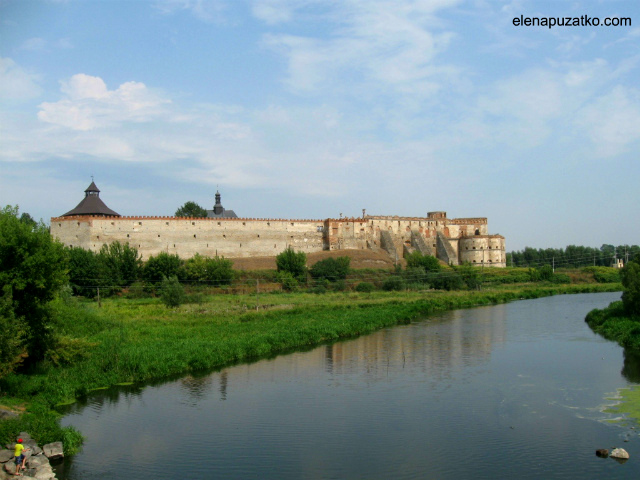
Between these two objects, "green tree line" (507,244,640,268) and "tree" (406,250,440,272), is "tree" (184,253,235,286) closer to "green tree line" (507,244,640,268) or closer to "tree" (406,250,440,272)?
"tree" (406,250,440,272)

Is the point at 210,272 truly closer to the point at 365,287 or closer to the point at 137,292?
the point at 137,292

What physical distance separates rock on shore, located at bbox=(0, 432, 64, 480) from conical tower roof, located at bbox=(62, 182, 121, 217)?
1312 inches

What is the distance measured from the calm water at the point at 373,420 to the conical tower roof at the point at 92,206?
28317 mm

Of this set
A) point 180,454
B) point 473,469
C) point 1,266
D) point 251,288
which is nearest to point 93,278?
point 251,288

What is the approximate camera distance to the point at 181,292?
26484mm

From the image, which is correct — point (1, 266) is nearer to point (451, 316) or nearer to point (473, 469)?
point (473, 469)

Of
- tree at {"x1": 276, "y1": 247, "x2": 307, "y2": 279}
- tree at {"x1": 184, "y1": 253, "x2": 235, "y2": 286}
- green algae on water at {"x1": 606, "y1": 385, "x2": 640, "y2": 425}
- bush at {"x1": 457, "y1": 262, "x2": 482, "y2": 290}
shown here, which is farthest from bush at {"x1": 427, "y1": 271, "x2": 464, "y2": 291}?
green algae on water at {"x1": 606, "y1": 385, "x2": 640, "y2": 425}

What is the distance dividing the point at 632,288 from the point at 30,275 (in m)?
18.2

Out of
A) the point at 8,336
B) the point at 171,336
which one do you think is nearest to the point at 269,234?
the point at 171,336

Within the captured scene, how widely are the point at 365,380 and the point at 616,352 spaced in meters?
7.84

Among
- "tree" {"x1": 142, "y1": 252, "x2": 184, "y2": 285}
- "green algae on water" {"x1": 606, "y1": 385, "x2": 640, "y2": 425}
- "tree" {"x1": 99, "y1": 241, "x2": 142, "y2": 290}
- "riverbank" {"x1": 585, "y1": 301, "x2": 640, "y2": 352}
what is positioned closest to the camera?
"green algae on water" {"x1": 606, "y1": 385, "x2": 640, "y2": 425}

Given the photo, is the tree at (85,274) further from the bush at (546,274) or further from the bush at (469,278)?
the bush at (546,274)

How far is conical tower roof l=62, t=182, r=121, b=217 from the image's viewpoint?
134 feet

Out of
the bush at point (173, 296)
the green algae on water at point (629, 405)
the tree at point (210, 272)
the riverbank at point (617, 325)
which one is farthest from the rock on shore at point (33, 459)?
the tree at point (210, 272)
